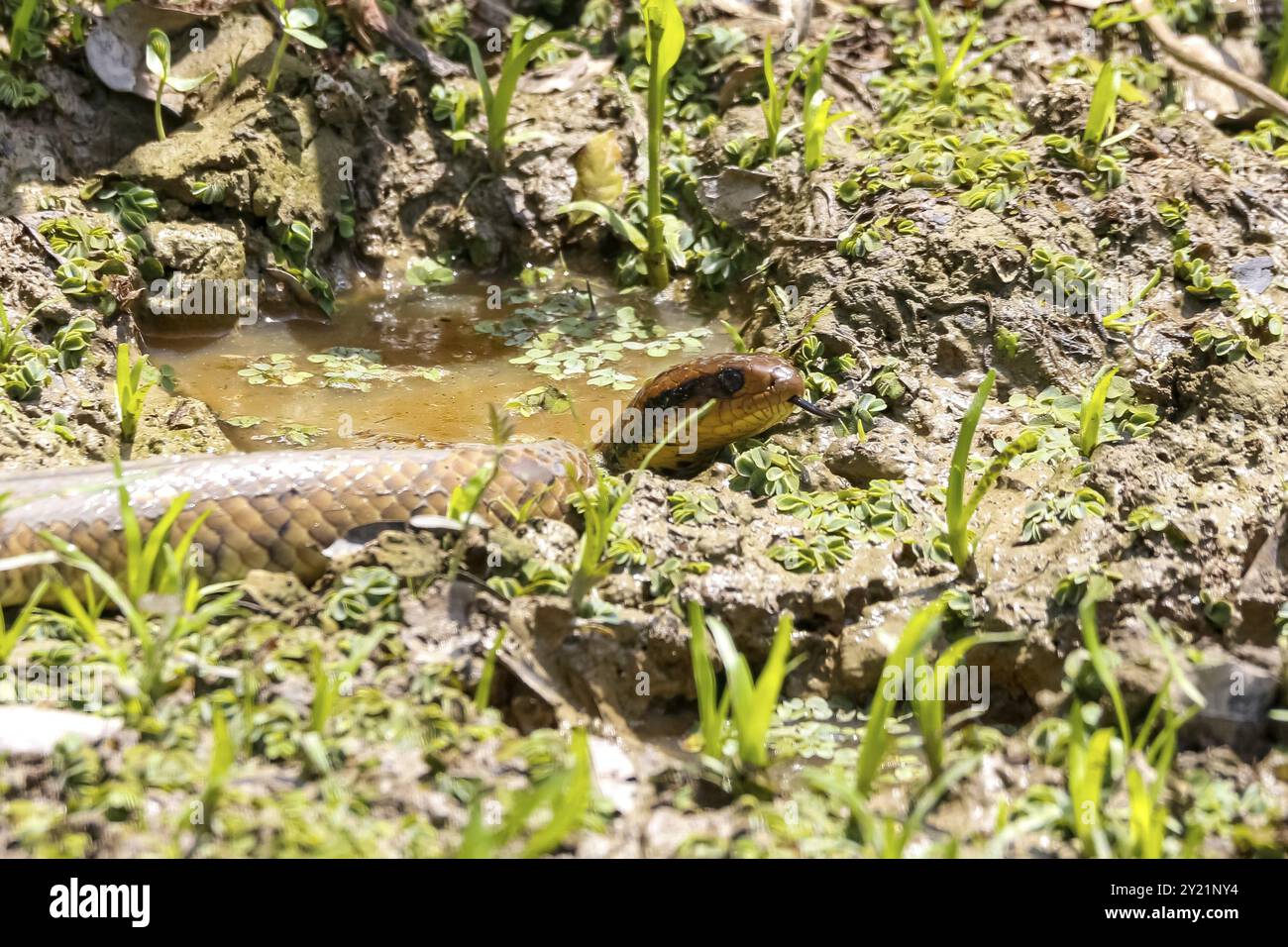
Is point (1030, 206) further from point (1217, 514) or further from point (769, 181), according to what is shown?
point (1217, 514)

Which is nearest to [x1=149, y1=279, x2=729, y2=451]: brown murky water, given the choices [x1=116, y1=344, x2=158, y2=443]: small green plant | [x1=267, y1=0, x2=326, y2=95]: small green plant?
[x1=116, y1=344, x2=158, y2=443]: small green plant

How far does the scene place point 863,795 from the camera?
3473 mm

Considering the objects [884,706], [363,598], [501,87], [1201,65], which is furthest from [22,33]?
[1201,65]

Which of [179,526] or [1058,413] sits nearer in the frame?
[179,526]

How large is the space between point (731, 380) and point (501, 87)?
8.26ft

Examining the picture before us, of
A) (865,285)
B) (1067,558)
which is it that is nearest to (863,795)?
(1067,558)

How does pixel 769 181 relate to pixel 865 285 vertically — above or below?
above

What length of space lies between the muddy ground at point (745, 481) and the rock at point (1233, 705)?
10 mm

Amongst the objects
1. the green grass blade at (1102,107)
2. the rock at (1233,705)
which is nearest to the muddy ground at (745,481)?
the rock at (1233,705)

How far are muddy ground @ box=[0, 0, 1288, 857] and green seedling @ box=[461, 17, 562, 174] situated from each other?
0.14 metres

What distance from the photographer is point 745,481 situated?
5.04 metres

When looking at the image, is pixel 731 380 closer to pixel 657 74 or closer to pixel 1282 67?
pixel 657 74

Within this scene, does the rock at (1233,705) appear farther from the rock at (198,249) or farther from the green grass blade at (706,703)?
the rock at (198,249)

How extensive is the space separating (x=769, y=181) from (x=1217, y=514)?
3.16 metres
